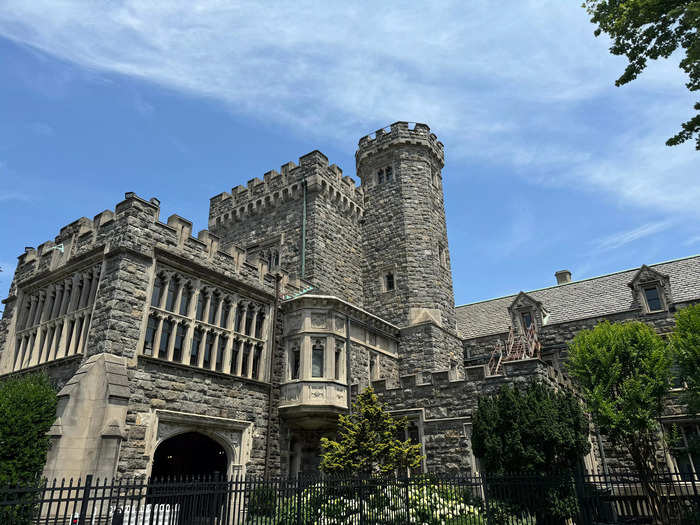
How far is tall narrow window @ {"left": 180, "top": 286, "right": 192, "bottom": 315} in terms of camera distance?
16.7 meters

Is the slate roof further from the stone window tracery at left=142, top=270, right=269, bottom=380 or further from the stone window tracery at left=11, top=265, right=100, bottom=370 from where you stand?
the stone window tracery at left=11, top=265, right=100, bottom=370

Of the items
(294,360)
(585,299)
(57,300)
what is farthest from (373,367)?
(585,299)

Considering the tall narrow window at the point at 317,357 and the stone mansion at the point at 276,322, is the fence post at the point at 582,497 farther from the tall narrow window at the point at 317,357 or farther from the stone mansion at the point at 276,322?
the tall narrow window at the point at 317,357

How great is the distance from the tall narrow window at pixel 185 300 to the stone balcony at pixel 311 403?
4932mm

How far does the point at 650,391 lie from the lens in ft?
58.7

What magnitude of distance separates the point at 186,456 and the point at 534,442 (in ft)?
45.2

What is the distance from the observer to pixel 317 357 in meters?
19.4

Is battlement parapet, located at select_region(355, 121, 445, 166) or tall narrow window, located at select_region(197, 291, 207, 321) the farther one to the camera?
battlement parapet, located at select_region(355, 121, 445, 166)

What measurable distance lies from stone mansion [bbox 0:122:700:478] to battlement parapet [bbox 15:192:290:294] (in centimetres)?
7

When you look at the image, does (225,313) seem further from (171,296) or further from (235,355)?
(171,296)

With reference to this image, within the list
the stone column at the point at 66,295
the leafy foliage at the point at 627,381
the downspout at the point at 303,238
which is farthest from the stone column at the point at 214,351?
the leafy foliage at the point at 627,381

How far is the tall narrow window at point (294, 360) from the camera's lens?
1928 cm

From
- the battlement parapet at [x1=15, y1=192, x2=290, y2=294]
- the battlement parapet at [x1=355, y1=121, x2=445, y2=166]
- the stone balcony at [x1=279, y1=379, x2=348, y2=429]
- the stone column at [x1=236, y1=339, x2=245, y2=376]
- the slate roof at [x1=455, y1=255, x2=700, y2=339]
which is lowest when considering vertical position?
the stone balcony at [x1=279, y1=379, x2=348, y2=429]

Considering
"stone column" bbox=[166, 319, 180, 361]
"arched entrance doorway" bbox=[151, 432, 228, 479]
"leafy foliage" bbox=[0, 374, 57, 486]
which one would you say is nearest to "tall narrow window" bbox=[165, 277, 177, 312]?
"stone column" bbox=[166, 319, 180, 361]
